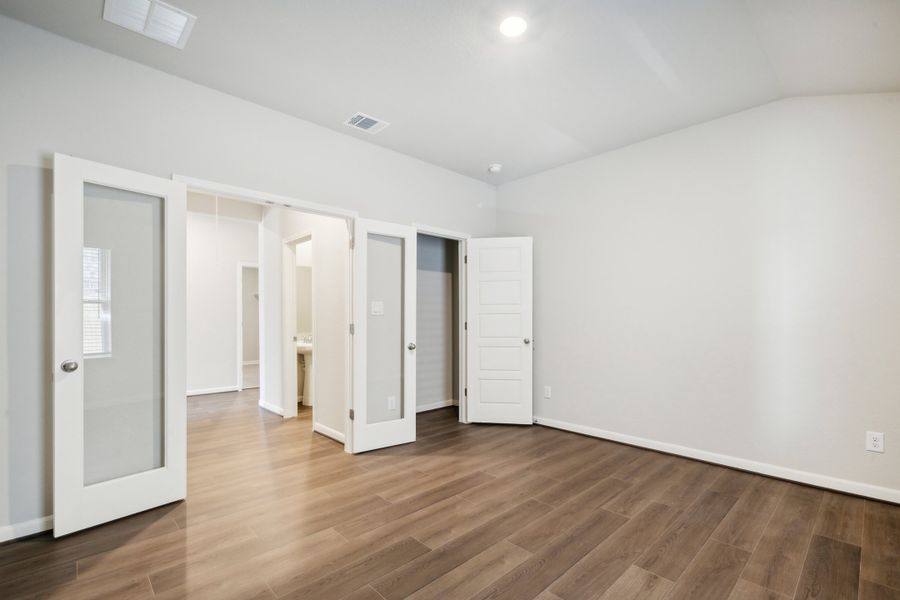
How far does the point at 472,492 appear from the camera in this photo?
116 inches

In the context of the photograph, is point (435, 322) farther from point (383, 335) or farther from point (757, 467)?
point (757, 467)

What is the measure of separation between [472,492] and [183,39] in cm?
340

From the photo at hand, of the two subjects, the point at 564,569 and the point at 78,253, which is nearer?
the point at 564,569

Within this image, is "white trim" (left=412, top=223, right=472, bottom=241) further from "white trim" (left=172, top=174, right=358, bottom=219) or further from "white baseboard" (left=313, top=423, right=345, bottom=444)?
"white baseboard" (left=313, top=423, right=345, bottom=444)

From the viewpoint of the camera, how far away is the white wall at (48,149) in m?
2.30

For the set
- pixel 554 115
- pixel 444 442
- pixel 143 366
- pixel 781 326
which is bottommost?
pixel 444 442

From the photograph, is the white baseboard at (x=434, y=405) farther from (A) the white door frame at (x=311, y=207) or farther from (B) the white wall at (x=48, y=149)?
(B) the white wall at (x=48, y=149)

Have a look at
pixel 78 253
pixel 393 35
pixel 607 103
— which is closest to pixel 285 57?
pixel 393 35

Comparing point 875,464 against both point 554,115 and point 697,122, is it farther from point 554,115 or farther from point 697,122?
point 554,115

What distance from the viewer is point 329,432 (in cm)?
427

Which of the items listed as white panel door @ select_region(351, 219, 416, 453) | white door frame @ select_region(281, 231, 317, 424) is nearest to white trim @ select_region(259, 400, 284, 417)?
white door frame @ select_region(281, 231, 317, 424)

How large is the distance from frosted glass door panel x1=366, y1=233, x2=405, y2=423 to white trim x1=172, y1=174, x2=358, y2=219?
0.46m

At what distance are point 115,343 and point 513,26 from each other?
3028mm

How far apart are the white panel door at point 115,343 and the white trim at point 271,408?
2.39 meters
